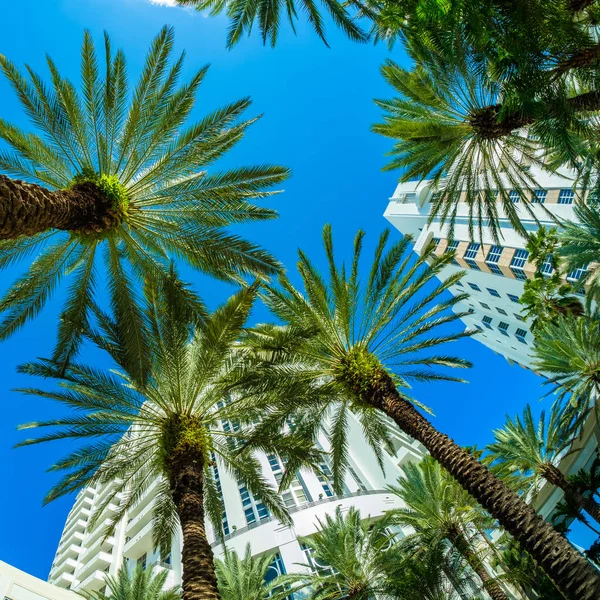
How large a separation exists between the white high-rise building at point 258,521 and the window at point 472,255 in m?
16.1

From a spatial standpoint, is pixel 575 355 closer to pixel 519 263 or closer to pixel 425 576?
pixel 425 576

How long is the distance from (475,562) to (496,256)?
25.8 meters

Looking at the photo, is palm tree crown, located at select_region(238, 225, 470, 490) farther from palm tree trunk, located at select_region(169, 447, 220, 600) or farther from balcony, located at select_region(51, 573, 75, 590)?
balcony, located at select_region(51, 573, 75, 590)

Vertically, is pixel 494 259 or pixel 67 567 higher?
pixel 67 567

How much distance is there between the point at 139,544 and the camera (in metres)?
33.6

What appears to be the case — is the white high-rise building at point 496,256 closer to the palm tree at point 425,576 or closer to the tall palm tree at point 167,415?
the palm tree at point 425,576

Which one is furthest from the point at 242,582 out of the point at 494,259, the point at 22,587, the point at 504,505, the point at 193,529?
the point at 494,259

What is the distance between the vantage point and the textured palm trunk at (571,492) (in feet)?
51.4

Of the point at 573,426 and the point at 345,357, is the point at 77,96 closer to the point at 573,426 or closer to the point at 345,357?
the point at 345,357

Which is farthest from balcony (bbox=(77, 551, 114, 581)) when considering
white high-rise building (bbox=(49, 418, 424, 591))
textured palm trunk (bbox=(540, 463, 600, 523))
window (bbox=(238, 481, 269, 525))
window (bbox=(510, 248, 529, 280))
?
window (bbox=(510, 248, 529, 280))

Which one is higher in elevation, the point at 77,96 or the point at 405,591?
the point at 77,96

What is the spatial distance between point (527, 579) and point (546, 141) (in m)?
15.7

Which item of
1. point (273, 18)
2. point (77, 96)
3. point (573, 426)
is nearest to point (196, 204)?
point (77, 96)

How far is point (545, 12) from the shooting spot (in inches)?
293
